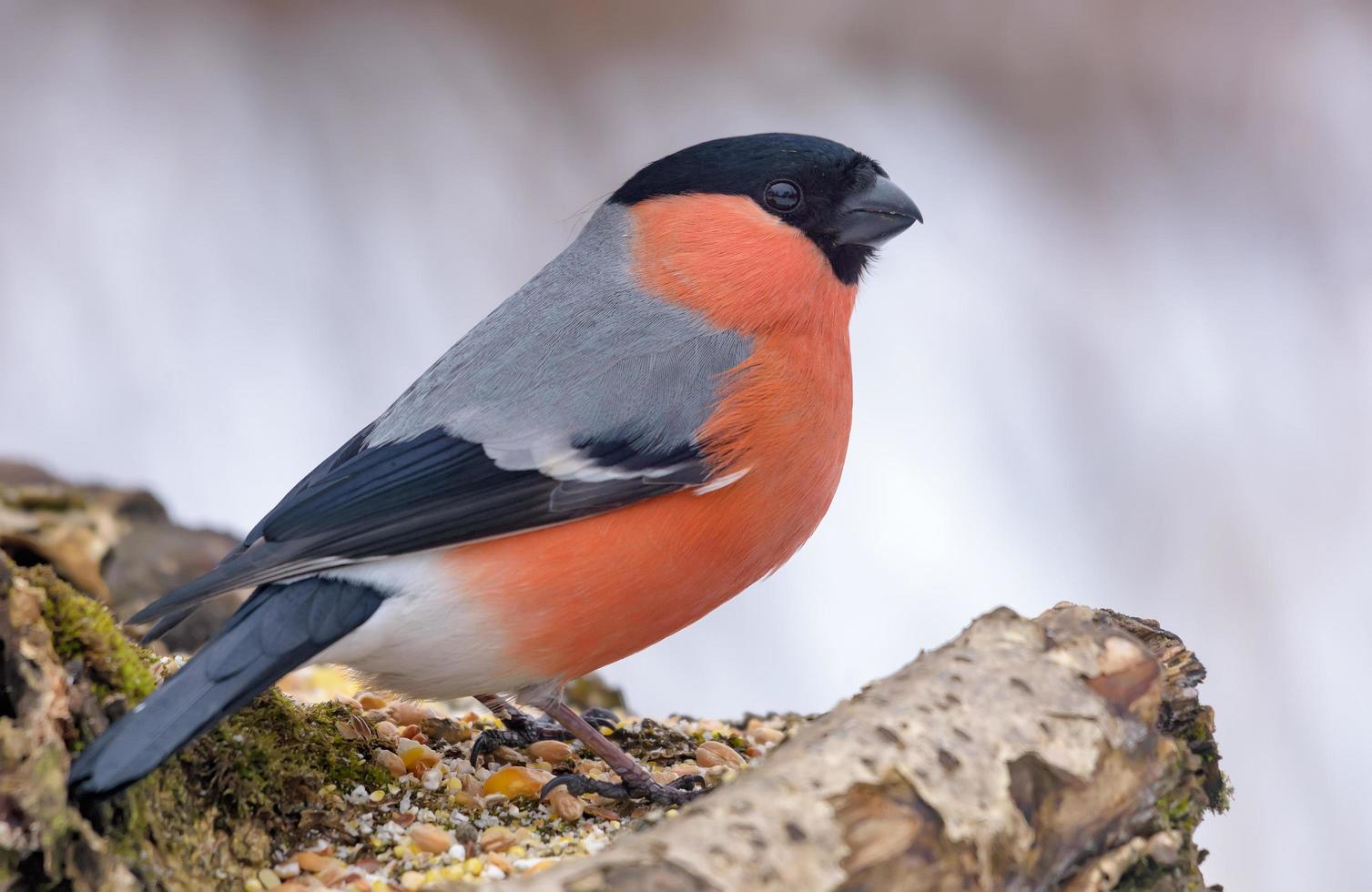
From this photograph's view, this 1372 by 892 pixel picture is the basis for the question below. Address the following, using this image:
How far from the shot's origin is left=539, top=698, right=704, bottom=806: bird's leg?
2.19m

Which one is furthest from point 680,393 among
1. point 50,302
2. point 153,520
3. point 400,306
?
point 50,302

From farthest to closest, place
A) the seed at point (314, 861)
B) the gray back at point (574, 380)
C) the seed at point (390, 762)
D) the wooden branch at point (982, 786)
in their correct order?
the gray back at point (574, 380), the seed at point (390, 762), the seed at point (314, 861), the wooden branch at point (982, 786)

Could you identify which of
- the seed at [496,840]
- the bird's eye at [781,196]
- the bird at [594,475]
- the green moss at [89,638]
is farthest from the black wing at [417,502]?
the bird's eye at [781,196]

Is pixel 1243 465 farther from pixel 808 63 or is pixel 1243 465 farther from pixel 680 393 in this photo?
pixel 680 393

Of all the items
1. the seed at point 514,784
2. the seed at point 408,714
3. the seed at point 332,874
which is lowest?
the seed at point 332,874

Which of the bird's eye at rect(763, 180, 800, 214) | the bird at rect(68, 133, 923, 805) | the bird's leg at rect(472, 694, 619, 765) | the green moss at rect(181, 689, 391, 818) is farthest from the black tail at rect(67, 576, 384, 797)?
the bird's eye at rect(763, 180, 800, 214)

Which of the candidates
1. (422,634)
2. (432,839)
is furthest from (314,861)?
(422,634)

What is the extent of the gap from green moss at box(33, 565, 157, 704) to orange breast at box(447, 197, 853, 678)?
552 millimetres

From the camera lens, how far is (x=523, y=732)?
2.58m

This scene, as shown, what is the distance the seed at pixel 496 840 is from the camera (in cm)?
186

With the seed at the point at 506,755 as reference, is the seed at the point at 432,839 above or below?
below

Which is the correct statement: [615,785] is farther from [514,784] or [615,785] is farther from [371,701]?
[371,701]

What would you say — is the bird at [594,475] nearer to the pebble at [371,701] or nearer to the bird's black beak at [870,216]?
the bird's black beak at [870,216]

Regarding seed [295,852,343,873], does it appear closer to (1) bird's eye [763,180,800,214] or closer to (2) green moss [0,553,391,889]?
(2) green moss [0,553,391,889]
